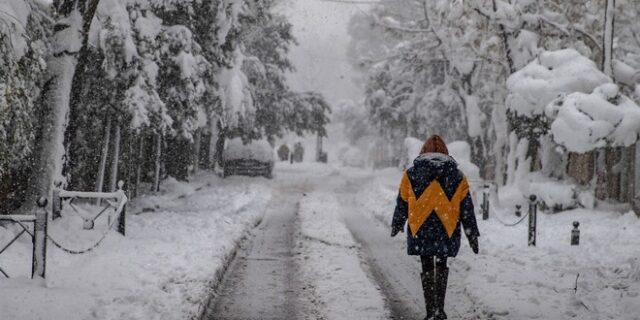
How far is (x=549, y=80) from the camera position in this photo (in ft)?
49.0

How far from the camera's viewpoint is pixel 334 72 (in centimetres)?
9119

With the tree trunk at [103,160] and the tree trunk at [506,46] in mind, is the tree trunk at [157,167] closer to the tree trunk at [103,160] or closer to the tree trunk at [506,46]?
the tree trunk at [103,160]

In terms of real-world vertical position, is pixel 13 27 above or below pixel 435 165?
above

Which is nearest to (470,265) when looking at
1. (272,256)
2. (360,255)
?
(360,255)

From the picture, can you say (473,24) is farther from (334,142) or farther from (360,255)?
(334,142)

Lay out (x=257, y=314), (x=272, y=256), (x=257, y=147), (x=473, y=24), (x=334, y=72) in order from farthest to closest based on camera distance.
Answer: (x=334, y=72) < (x=257, y=147) < (x=473, y=24) < (x=272, y=256) < (x=257, y=314)

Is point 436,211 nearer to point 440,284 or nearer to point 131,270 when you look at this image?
point 440,284

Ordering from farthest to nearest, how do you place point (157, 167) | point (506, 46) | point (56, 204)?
point (157, 167)
point (506, 46)
point (56, 204)

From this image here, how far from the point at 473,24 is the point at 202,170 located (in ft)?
52.3

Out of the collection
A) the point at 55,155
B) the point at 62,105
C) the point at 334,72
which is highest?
the point at 334,72

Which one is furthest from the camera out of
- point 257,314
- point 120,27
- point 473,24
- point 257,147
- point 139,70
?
point 257,147

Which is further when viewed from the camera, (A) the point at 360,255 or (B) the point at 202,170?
(B) the point at 202,170

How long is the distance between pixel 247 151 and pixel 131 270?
20855mm

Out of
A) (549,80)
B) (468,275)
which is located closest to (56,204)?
(468,275)
